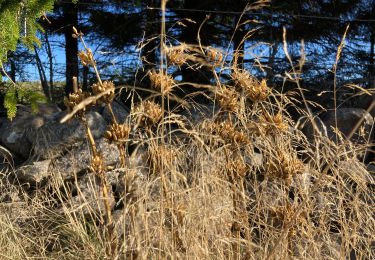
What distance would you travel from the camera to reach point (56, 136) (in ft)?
14.4

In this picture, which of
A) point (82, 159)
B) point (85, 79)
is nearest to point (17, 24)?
point (82, 159)

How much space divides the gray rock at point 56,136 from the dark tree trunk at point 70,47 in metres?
2.67

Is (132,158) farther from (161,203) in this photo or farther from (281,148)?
(281,148)

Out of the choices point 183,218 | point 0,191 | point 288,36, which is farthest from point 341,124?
point 183,218

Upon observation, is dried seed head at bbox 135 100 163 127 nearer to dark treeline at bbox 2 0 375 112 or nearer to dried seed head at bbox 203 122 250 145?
dried seed head at bbox 203 122 250 145

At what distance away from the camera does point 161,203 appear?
64.8 inches

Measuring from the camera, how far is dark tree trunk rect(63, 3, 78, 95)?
7.52 m

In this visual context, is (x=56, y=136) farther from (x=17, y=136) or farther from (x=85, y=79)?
(x=85, y=79)

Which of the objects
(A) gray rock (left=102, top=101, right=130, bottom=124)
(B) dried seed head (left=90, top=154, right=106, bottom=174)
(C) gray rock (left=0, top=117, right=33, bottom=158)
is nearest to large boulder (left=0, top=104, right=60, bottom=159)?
(C) gray rock (left=0, top=117, right=33, bottom=158)

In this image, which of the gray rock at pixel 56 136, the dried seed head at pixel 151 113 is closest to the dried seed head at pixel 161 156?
the dried seed head at pixel 151 113

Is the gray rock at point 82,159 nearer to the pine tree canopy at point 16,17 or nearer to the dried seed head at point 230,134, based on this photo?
the pine tree canopy at point 16,17

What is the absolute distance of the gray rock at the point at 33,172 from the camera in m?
3.97

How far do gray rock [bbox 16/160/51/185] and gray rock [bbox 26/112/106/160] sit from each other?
0.10 metres

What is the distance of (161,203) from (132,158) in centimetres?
18
